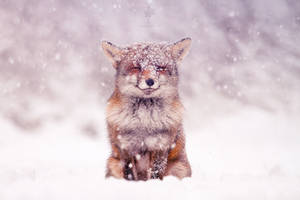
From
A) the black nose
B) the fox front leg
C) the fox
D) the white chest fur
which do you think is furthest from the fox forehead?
the fox front leg

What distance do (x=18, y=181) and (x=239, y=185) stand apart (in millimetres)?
2356

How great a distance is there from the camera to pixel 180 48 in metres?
4.11

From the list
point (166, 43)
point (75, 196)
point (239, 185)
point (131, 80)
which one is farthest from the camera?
point (166, 43)

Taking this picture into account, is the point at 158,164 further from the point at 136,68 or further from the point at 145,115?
the point at 136,68

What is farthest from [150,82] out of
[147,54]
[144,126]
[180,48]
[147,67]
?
[180,48]

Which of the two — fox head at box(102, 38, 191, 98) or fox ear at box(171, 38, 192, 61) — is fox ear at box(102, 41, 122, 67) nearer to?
fox head at box(102, 38, 191, 98)

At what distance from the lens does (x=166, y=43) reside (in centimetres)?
422

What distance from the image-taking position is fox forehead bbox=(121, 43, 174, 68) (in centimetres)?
385

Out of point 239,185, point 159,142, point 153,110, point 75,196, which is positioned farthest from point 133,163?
point 239,185

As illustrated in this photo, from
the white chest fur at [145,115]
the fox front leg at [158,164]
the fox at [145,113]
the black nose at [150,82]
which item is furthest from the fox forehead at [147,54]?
the fox front leg at [158,164]

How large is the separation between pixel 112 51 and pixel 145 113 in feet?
2.77

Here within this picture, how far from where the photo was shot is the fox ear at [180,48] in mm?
4094

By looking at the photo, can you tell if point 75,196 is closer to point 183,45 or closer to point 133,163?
point 133,163

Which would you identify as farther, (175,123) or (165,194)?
(175,123)
